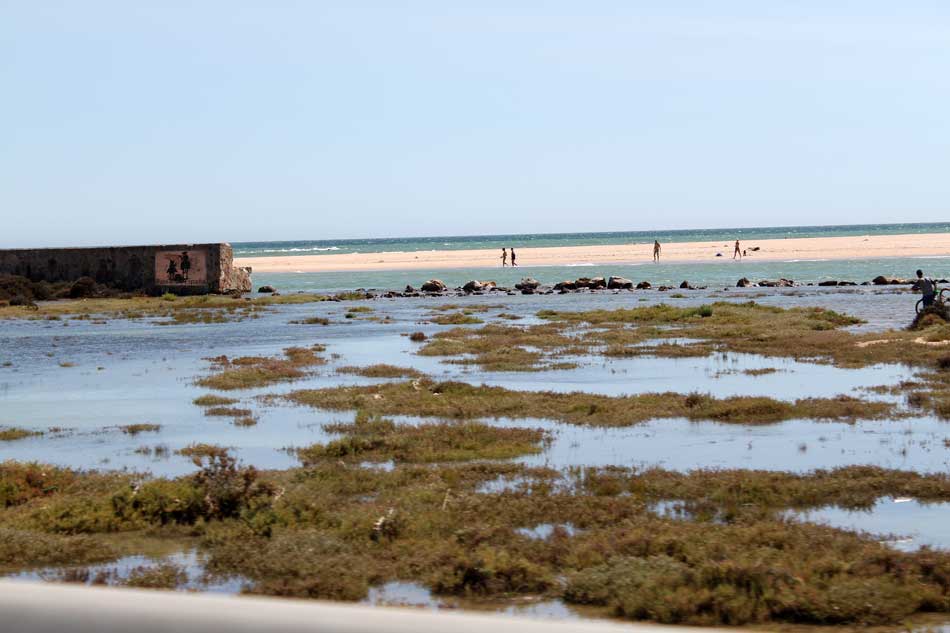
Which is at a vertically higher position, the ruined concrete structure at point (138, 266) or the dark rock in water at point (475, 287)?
the ruined concrete structure at point (138, 266)

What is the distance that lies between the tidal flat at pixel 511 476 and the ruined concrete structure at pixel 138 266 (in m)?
33.7

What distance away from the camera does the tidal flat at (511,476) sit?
9.89m

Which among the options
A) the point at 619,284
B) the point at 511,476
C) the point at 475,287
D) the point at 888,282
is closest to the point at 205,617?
the point at 511,476

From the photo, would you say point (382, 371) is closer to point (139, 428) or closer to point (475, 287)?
point (139, 428)

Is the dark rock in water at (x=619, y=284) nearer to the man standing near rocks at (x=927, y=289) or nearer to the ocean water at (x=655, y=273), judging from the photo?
the ocean water at (x=655, y=273)

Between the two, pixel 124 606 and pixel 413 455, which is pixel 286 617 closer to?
pixel 124 606

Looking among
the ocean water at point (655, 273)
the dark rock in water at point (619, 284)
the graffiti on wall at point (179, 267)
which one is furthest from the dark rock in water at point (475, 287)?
the graffiti on wall at point (179, 267)

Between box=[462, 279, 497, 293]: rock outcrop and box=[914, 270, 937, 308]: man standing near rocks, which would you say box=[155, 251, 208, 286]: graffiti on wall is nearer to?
box=[462, 279, 497, 293]: rock outcrop

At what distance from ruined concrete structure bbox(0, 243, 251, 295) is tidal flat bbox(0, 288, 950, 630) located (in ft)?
111

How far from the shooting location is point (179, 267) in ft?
222

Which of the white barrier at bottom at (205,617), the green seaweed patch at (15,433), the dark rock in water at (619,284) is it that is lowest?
the green seaweed patch at (15,433)

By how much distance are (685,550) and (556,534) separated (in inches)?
57.1

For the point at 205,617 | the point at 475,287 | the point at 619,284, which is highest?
the point at 205,617

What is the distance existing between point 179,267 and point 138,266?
2.49 metres
